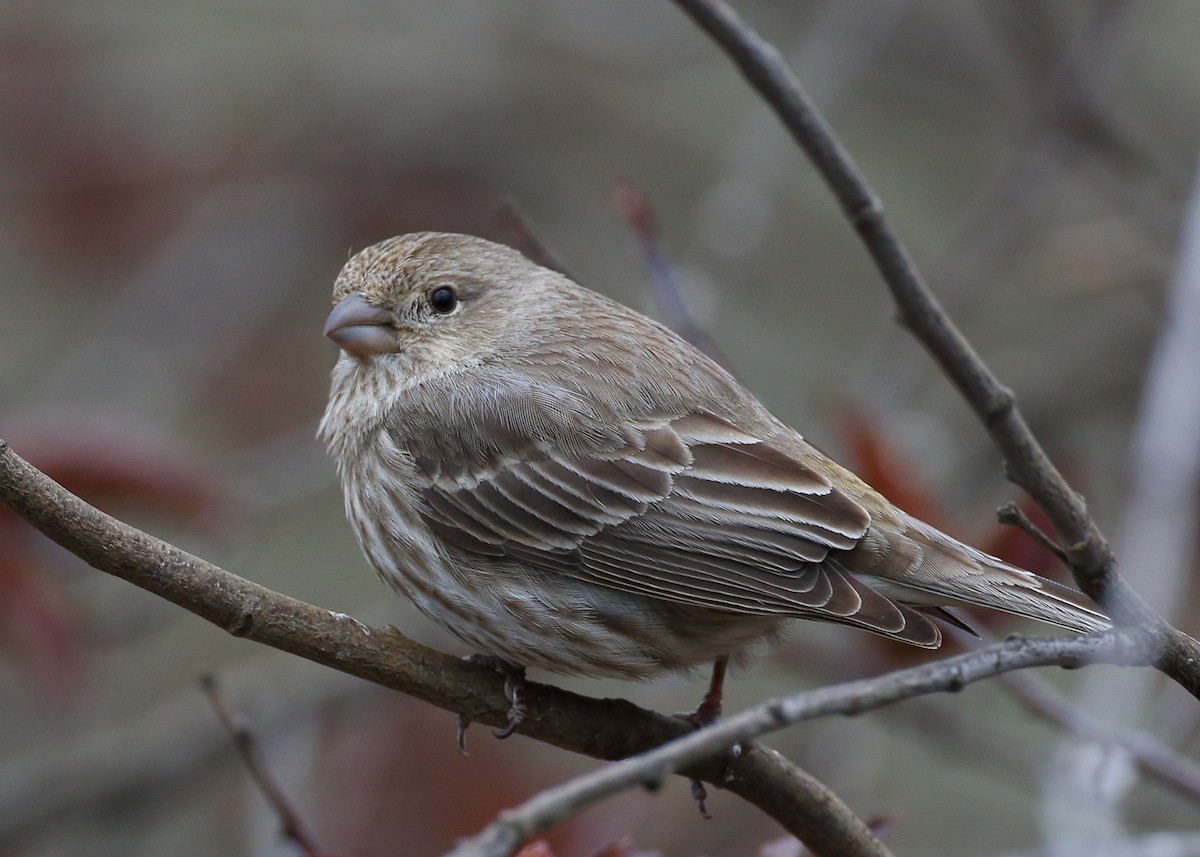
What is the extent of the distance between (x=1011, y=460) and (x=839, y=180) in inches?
26.1

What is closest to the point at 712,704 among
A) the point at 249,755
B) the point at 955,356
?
the point at 249,755

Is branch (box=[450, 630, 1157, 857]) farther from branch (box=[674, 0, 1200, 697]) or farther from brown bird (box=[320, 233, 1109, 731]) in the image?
brown bird (box=[320, 233, 1109, 731])

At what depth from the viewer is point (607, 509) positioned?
390 centimetres

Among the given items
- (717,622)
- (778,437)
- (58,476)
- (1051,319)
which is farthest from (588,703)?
(1051,319)

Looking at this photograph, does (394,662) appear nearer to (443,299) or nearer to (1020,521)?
(1020,521)

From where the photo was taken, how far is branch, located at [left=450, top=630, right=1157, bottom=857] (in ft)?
6.09

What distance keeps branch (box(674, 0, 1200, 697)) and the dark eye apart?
5.79ft

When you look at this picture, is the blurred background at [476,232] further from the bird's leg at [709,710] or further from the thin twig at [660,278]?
the bird's leg at [709,710]

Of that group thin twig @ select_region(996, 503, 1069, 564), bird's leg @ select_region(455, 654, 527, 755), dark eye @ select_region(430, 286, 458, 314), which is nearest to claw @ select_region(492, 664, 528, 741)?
bird's leg @ select_region(455, 654, 527, 755)

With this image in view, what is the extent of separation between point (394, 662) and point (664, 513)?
3.60 ft

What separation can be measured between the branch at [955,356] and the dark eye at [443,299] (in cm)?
177

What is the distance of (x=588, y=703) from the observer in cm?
349

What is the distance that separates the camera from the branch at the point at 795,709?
6.09 feet

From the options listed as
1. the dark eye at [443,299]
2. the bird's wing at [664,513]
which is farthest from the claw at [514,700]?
the dark eye at [443,299]
